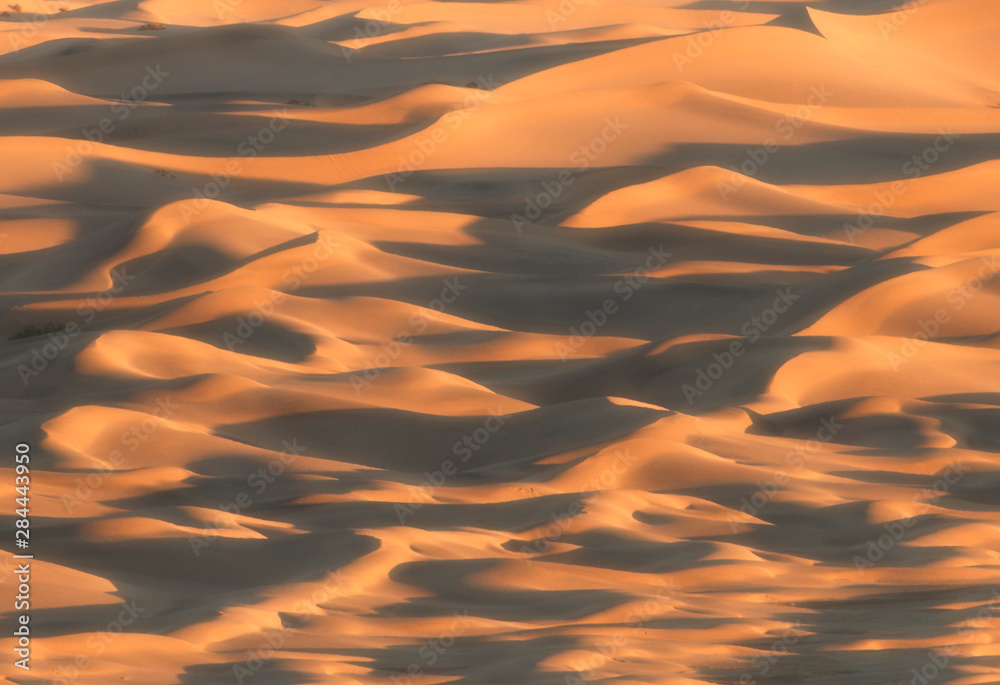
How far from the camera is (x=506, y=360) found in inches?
354

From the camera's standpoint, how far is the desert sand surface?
4328 millimetres

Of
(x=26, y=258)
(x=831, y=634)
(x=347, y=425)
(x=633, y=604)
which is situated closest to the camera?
(x=831, y=634)

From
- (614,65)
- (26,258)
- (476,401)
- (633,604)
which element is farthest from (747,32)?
(633,604)

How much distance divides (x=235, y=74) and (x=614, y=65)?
565 cm

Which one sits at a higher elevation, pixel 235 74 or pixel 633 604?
pixel 235 74

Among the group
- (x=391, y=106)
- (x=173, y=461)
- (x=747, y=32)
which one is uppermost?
(x=747, y=32)

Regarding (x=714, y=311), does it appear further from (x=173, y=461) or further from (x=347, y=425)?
(x=173, y=461)

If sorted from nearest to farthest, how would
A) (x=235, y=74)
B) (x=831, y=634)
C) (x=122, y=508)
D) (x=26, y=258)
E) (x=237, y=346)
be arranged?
1. (x=831, y=634)
2. (x=122, y=508)
3. (x=237, y=346)
4. (x=26, y=258)
5. (x=235, y=74)

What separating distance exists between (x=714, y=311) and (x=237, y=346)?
12.1 feet

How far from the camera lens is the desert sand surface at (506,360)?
433cm

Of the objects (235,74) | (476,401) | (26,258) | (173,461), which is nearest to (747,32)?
(235,74)

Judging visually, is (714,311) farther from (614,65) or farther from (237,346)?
(614,65)

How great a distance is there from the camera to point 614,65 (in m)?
17.0

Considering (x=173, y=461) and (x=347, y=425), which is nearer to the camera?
(x=173, y=461)
